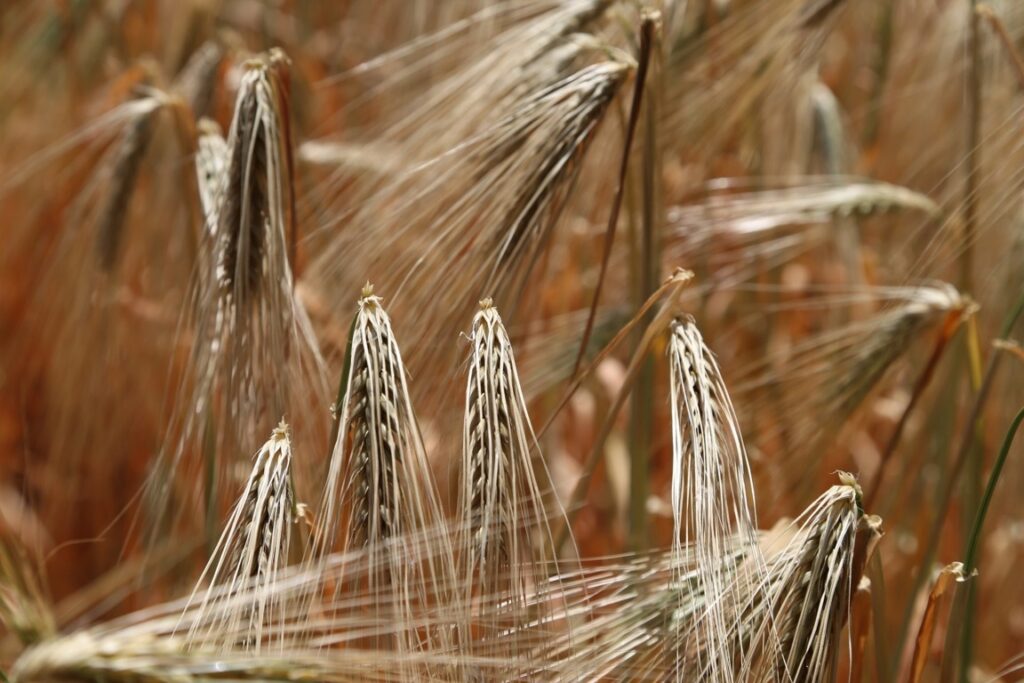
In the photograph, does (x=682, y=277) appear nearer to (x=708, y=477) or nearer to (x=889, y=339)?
(x=708, y=477)

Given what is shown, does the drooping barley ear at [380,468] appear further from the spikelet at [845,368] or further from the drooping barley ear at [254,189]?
the spikelet at [845,368]

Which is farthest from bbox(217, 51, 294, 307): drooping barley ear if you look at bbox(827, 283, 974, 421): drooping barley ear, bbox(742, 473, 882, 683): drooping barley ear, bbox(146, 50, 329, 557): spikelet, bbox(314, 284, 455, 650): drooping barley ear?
bbox(827, 283, 974, 421): drooping barley ear

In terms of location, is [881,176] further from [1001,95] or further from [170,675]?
[170,675]

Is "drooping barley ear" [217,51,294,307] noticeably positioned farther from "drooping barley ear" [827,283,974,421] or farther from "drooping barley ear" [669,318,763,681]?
"drooping barley ear" [827,283,974,421]

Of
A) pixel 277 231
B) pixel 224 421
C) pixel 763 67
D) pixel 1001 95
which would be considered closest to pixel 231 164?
pixel 277 231

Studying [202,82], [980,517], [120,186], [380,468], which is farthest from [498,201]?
[202,82]

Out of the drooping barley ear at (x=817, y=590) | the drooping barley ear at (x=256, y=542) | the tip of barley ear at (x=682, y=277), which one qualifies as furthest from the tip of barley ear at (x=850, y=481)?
the drooping barley ear at (x=256, y=542)
